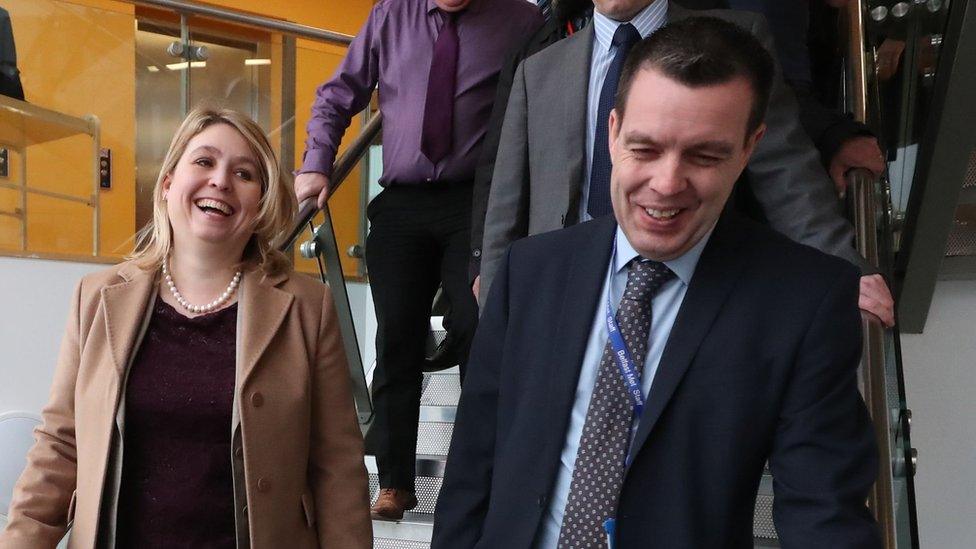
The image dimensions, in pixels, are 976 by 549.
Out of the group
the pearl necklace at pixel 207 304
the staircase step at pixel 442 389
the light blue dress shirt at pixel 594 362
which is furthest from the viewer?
the staircase step at pixel 442 389

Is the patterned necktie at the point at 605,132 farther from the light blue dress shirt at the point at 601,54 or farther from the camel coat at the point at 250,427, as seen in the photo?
the camel coat at the point at 250,427

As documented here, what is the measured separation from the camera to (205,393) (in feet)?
6.31

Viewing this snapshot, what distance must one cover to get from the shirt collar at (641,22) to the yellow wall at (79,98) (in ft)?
8.27

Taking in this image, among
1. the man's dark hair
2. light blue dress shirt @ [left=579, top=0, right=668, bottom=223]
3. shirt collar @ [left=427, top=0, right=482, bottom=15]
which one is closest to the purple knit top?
light blue dress shirt @ [left=579, top=0, right=668, bottom=223]

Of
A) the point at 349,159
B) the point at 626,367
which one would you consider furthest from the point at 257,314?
the point at 349,159

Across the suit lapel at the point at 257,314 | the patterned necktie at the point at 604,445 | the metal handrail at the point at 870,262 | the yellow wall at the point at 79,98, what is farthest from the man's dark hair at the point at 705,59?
the yellow wall at the point at 79,98

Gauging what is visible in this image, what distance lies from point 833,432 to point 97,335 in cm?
135

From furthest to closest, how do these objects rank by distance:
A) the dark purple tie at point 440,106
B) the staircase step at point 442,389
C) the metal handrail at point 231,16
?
the metal handrail at point 231,16, the staircase step at point 442,389, the dark purple tie at point 440,106

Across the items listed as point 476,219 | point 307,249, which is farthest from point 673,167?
point 307,249

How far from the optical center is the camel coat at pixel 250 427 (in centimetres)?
189

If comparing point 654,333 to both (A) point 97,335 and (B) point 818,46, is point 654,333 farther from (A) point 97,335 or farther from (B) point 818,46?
(B) point 818,46

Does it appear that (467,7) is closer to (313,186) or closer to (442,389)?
(313,186)

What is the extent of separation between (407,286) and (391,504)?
2.07 feet

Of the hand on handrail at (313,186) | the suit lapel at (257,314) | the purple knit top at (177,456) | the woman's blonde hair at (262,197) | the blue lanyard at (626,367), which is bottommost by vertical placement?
the purple knit top at (177,456)
